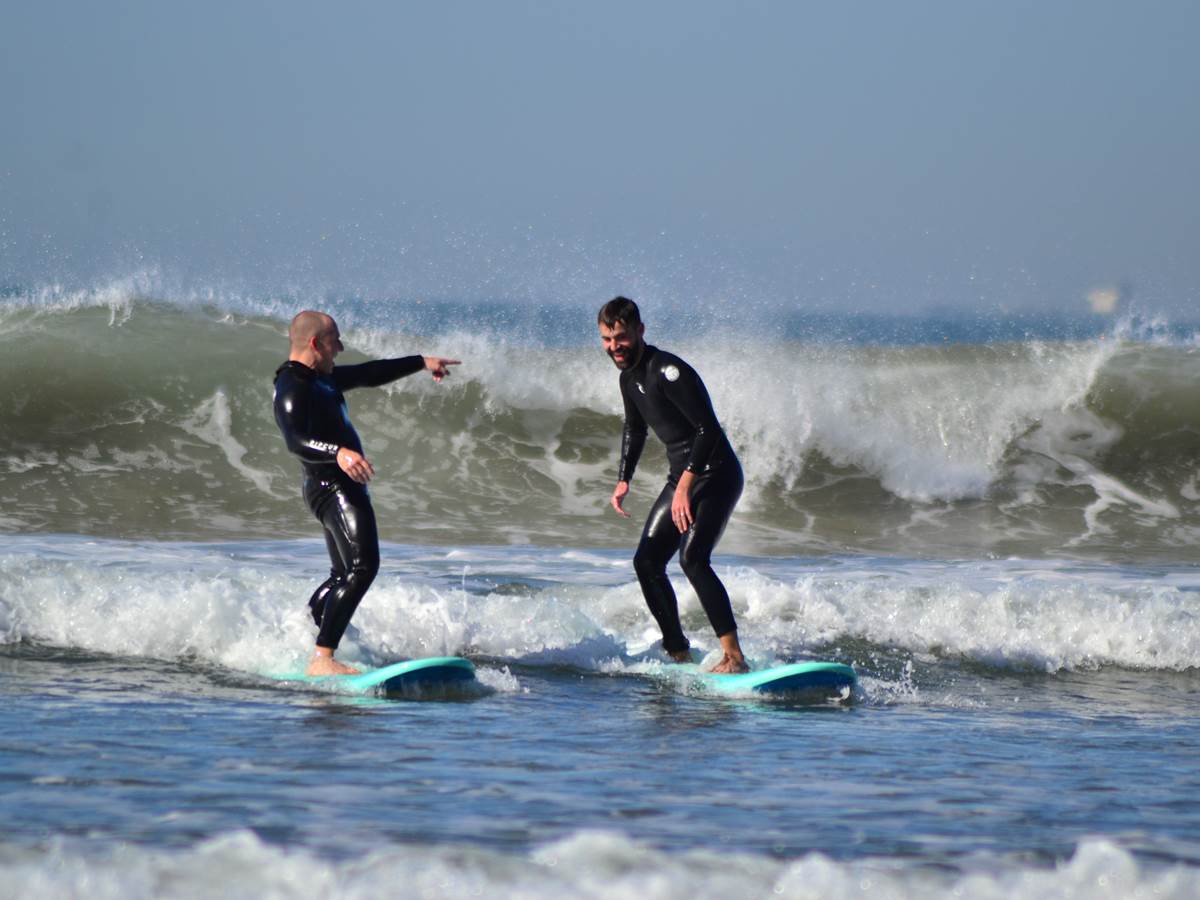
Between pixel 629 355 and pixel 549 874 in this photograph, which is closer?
pixel 549 874

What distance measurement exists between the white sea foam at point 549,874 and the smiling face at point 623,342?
3.55 meters

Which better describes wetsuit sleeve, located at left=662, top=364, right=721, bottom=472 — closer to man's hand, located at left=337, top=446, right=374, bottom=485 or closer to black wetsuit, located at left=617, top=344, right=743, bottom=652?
black wetsuit, located at left=617, top=344, right=743, bottom=652

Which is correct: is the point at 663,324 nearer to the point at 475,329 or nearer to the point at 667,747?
the point at 475,329

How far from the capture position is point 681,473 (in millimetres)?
7125

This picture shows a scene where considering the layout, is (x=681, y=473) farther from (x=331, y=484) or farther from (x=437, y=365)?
(x=331, y=484)

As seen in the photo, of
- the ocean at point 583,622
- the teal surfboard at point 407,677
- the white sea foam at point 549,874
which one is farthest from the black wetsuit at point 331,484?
the white sea foam at point 549,874

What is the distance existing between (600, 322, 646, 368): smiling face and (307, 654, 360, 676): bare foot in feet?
6.30

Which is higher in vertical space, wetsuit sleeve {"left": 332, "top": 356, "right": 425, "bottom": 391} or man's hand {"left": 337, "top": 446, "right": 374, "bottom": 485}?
wetsuit sleeve {"left": 332, "top": 356, "right": 425, "bottom": 391}

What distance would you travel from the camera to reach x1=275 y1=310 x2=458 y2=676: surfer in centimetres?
651

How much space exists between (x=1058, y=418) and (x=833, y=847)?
14943 mm

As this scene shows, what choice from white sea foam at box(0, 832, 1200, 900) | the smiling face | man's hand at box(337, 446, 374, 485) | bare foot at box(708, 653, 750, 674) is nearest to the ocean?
white sea foam at box(0, 832, 1200, 900)

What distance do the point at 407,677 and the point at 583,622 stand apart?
161cm

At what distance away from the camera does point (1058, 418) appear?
1789cm

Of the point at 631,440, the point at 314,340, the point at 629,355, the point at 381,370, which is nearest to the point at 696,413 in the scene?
the point at 629,355
